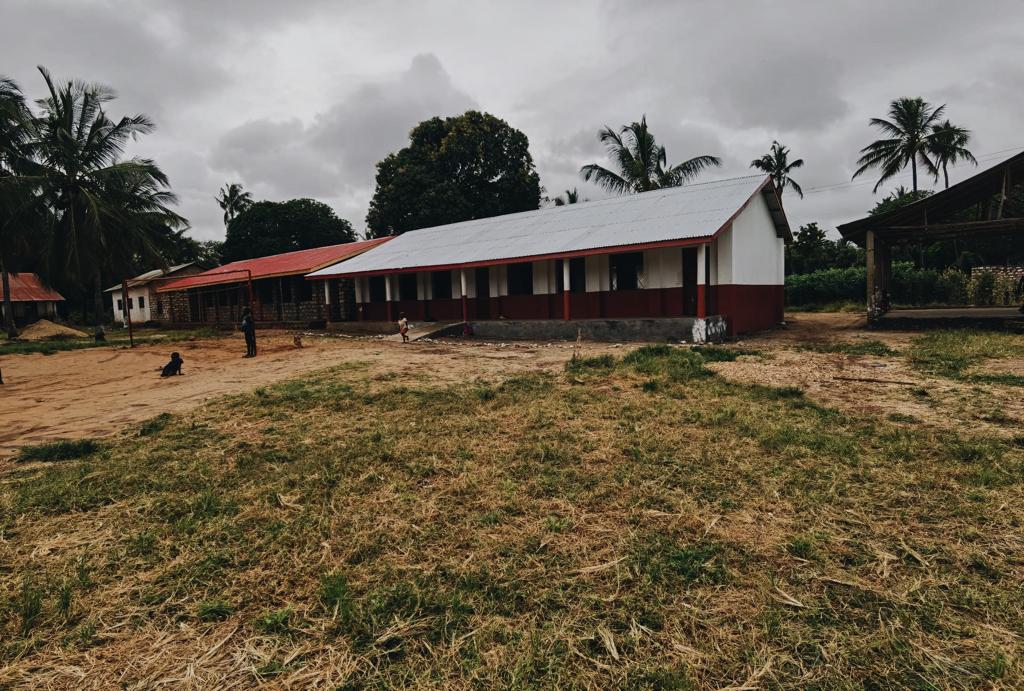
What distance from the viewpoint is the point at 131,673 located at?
7.91 feet

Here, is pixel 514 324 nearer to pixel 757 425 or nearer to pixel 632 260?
pixel 632 260

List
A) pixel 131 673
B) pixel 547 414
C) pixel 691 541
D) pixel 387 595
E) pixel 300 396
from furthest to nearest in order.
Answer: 1. pixel 300 396
2. pixel 547 414
3. pixel 691 541
4. pixel 387 595
5. pixel 131 673

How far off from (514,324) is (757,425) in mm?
12159

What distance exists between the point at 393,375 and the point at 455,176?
27.5m

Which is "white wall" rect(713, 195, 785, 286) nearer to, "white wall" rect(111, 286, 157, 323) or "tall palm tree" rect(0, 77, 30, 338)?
"tall palm tree" rect(0, 77, 30, 338)

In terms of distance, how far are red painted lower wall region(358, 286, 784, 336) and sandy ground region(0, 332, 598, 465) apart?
3.23 metres

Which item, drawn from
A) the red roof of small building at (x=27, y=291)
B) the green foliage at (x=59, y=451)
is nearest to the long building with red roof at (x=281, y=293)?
the red roof of small building at (x=27, y=291)

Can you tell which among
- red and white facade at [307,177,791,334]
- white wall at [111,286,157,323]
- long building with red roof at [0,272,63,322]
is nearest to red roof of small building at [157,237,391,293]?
red and white facade at [307,177,791,334]

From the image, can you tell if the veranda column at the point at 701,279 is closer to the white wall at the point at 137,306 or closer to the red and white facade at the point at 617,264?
the red and white facade at the point at 617,264

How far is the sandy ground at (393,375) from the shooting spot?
6535 mm

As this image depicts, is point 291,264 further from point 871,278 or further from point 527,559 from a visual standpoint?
point 527,559

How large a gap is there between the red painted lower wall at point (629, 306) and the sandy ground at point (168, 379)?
323 centimetres

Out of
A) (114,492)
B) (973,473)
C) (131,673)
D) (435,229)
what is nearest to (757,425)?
(973,473)

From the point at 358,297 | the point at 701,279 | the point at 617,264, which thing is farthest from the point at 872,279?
the point at 358,297
